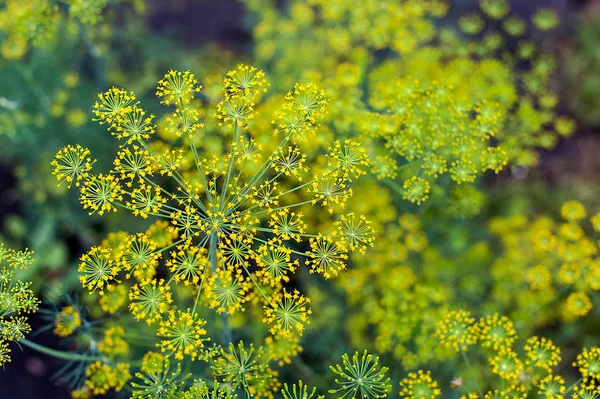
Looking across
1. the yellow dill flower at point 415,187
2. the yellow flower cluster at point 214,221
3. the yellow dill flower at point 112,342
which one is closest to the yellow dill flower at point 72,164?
the yellow flower cluster at point 214,221

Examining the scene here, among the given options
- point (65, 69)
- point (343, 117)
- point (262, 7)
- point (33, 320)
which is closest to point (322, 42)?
point (262, 7)

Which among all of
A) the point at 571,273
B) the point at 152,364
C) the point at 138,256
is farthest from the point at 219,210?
the point at 571,273

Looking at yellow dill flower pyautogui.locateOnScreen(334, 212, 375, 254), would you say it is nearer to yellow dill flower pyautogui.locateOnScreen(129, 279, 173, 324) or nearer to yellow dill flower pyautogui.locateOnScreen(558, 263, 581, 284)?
yellow dill flower pyautogui.locateOnScreen(129, 279, 173, 324)

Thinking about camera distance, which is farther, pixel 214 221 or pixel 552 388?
pixel 552 388

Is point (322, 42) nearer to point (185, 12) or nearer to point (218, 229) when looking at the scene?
point (185, 12)

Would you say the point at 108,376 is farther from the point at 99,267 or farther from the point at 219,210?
the point at 219,210

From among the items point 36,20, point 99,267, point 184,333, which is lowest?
point 184,333

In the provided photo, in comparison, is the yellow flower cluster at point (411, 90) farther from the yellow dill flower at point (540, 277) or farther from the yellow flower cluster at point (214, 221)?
the yellow dill flower at point (540, 277)
